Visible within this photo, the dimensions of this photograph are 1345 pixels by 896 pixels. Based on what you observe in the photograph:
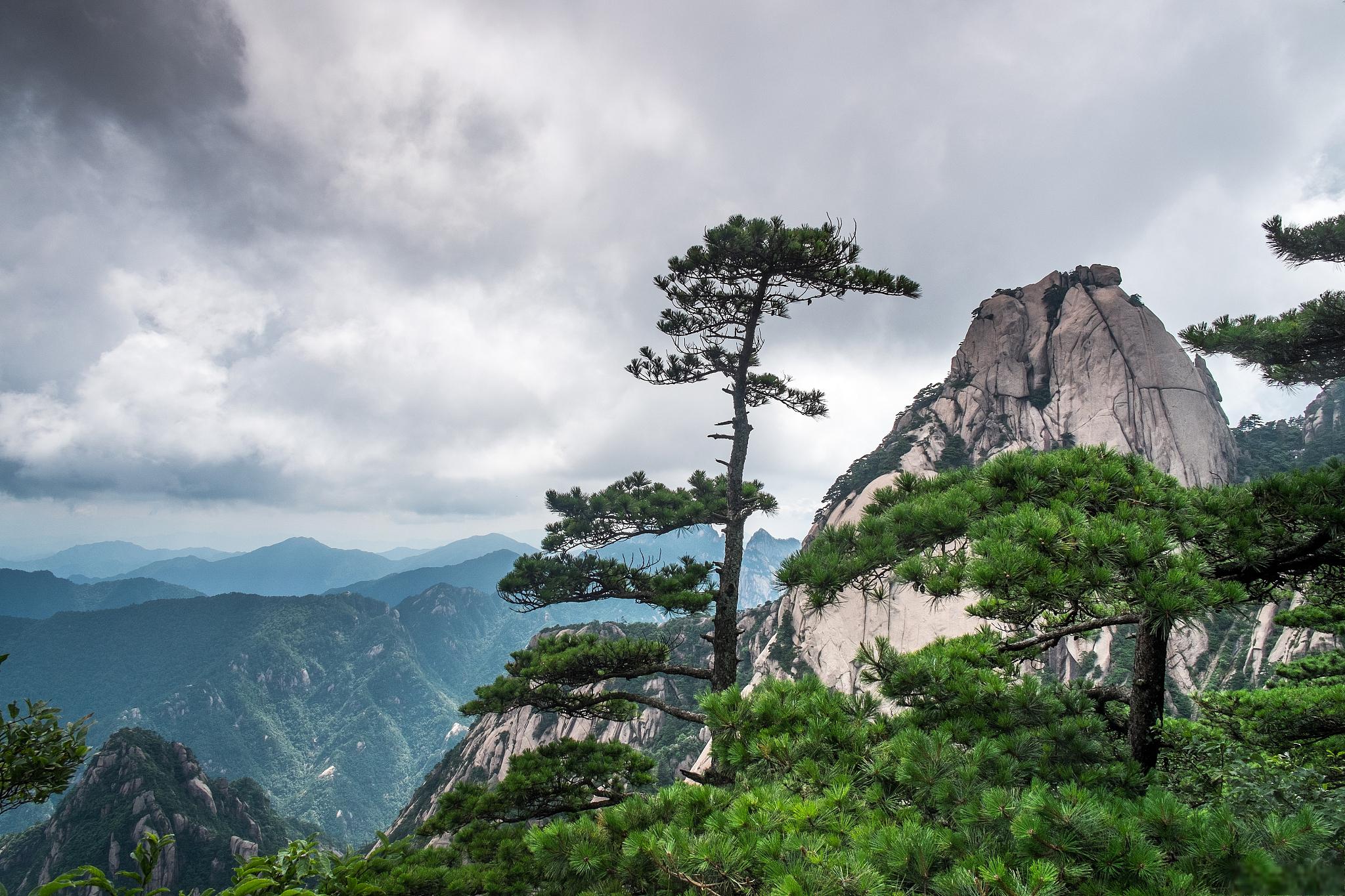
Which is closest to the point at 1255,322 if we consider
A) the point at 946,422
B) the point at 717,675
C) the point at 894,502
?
the point at 894,502

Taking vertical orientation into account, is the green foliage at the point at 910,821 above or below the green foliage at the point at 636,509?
below

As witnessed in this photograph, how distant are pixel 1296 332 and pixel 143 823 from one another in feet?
348

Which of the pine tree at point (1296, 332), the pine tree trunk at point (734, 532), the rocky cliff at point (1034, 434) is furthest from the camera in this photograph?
the rocky cliff at point (1034, 434)

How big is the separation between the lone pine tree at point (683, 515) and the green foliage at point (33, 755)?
194 inches

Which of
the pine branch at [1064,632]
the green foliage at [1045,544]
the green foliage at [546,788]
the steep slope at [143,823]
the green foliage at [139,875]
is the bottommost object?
the steep slope at [143,823]

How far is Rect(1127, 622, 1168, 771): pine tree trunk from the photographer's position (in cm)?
511

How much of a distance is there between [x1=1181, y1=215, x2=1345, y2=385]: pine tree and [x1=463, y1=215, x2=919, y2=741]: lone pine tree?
16.7 feet

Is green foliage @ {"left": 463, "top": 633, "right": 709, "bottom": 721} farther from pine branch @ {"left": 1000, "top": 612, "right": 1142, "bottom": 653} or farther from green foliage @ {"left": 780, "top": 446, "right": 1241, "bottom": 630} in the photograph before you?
pine branch @ {"left": 1000, "top": 612, "right": 1142, "bottom": 653}

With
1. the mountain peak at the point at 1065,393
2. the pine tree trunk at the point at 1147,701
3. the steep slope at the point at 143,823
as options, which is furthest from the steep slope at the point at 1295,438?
the steep slope at the point at 143,823

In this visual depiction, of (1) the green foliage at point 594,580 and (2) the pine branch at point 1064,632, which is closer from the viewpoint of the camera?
(2) the pine branch at point 1064,632

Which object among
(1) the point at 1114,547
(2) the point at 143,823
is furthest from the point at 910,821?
(2) the point at 143,823

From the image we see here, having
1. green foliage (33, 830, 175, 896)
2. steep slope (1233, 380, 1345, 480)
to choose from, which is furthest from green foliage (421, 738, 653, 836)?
steep slope (1233, 380, 1345, 480)

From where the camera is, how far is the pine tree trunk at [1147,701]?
5109 millimetres

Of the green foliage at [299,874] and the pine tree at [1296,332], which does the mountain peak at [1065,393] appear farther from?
the green foliage at [299,874]
